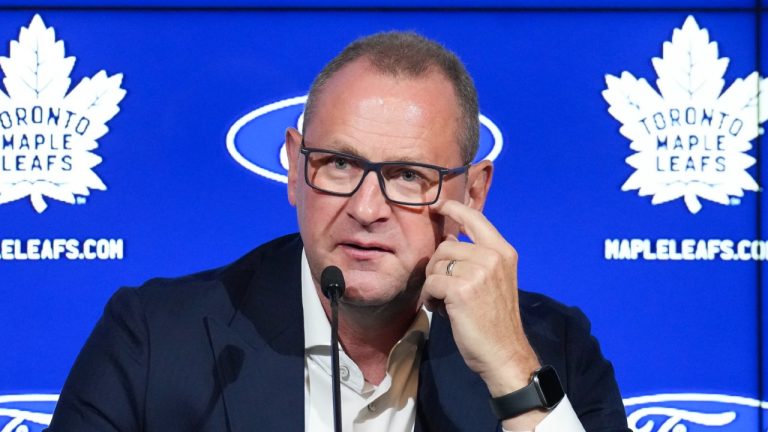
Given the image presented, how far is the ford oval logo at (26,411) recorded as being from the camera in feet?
8.36

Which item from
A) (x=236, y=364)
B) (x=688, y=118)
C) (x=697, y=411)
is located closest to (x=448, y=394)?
(x=236, y=364)

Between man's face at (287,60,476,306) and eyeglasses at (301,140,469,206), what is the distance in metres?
0.01

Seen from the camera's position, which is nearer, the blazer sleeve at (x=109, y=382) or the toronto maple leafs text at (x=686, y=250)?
the blazer sleeve at (x=109, y=382)

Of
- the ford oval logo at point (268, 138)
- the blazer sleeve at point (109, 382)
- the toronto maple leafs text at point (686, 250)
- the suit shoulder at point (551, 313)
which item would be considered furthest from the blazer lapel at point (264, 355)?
the toronto maple leafs text at point (686, 250)

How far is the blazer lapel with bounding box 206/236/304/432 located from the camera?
1.67 m

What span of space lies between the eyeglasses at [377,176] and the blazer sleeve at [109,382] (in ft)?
1.50

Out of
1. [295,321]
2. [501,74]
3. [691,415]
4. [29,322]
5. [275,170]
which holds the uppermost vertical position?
[501,74]

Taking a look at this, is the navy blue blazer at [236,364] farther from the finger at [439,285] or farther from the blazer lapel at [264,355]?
the finger at [439,285]

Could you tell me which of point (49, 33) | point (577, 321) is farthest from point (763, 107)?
point (49, 33)

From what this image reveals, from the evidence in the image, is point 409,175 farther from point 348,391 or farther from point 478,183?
point 348,391

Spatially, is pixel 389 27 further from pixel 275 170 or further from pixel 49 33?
pixel 49 33

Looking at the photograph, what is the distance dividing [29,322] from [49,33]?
0.80m

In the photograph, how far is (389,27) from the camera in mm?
2625

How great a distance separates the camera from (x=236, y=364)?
172cm
